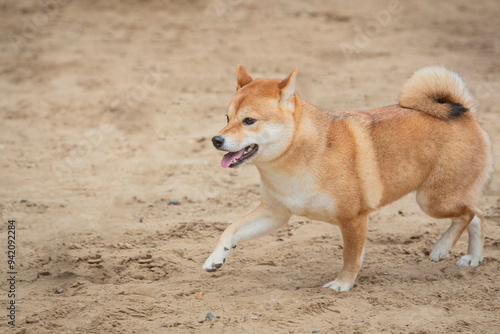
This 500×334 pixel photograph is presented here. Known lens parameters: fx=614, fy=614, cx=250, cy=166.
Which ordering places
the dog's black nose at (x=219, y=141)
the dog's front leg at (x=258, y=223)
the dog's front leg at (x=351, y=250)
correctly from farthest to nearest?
the dog's front leg at (x=258, y=223)
the dog's front leg at (x=351, y=250)
the dog's black nose at (x=219, y=141)

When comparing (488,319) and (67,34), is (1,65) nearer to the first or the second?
(67,34)

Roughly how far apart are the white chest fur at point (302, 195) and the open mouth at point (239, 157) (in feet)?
0.92

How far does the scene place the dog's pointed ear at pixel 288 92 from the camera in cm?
468

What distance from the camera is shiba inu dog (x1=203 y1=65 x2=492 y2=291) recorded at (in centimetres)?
465

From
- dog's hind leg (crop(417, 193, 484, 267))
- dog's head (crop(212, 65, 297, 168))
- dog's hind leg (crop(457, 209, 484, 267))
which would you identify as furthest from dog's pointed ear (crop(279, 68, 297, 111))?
dog's hind leg (crop(457, 209, 484, 267))

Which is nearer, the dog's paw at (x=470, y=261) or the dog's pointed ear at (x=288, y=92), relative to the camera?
the dog's pointed ear at (x=288, y=92)

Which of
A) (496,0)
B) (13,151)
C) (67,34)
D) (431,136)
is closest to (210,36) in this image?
(67,34)

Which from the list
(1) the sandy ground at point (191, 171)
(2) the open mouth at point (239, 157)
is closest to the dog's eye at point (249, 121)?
(2) the open mouth at point (239, 157)

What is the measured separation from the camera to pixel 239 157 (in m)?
4.56

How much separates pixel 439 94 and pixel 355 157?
1.06 meters

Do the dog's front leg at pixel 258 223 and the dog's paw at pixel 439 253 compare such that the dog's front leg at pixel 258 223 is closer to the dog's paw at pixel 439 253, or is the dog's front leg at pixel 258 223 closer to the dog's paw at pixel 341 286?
the dog's paw at pixel 341 286

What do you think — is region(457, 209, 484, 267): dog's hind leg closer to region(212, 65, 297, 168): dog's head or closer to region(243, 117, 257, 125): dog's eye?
region(212, 65, 297, 168): dog's head

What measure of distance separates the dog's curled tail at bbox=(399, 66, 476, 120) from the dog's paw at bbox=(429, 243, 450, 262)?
1153 millimetres

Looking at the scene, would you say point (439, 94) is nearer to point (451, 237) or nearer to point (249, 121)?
point (451, 237)
